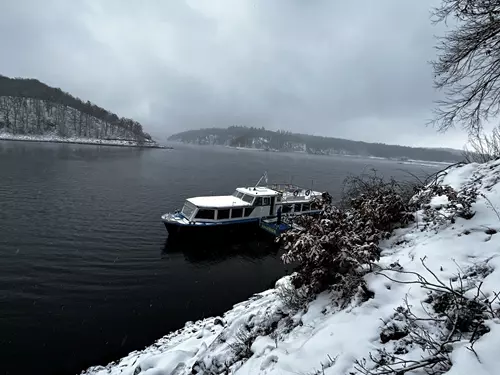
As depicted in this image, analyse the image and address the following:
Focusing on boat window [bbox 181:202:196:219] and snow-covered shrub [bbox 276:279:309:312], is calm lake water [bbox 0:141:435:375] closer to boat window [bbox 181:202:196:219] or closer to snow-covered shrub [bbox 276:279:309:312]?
boat window [bbox 181:202:196:219]

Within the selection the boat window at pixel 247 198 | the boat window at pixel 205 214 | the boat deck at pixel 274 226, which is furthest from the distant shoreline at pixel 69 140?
the boat deck at pixel 274 226

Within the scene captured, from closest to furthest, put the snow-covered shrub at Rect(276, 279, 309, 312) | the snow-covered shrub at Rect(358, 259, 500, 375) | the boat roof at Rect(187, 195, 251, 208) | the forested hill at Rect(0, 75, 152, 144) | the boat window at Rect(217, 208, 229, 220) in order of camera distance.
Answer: the snow-covered shrub at Rect(358, 259, 500, 375) → the snow-covered shrub at Rect(276, 279, 309, 312) → the boat roof at Rect(187, 195, 251, 208) → the boat window at Rect(217, 208, 229, 220) → the forested hill at Rect(0, 75, 152, 144)

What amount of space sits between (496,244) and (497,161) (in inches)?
197

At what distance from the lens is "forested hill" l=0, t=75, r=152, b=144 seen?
139 metres

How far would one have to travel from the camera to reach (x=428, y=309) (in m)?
4.72

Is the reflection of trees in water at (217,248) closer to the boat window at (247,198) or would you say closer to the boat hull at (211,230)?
the boat hull at (211,230)

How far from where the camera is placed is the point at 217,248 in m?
24.3

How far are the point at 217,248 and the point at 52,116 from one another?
174796mm

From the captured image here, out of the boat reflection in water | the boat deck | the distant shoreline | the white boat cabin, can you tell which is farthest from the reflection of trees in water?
the distant shoreline

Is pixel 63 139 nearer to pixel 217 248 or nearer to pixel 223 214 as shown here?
pixel 223 214

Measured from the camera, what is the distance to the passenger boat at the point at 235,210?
81.2 feet

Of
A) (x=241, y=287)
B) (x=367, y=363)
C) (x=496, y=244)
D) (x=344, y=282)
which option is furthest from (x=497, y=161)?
(x=241, y=287)

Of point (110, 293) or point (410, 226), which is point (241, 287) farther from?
point (410, 226)

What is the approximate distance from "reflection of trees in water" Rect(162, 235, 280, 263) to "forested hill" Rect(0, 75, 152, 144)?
489 feet
